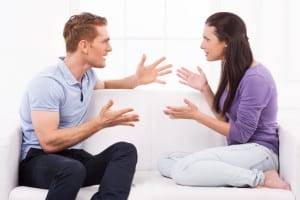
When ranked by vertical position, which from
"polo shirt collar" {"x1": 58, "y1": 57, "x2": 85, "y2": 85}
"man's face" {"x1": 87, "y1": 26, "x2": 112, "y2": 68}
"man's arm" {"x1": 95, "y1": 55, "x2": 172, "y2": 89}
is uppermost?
"man's face" {"x1": 87, "y1": 26, "x2": 112, "y2": 68}

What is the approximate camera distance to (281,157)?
3.18 meters

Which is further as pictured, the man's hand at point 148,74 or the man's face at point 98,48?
the man's hand at point 148,74

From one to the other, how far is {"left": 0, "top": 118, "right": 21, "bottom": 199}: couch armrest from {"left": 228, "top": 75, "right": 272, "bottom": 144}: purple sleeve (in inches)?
41.0

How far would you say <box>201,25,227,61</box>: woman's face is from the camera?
3291 millimetres

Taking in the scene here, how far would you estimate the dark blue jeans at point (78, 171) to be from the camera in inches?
110

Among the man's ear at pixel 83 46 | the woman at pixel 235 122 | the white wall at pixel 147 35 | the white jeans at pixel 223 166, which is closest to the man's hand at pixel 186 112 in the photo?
the woman at pixel 235 122

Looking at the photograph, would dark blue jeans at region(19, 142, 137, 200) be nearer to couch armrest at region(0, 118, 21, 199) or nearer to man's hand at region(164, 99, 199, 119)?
couch armrest at region(0, 118, 21, 199)

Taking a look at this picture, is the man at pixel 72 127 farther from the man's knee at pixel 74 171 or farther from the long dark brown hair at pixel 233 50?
the long dark brown hair at pixel 233 50

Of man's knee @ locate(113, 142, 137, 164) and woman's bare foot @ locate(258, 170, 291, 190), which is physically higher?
man's knee @ locate(113, 142, 137, 164)

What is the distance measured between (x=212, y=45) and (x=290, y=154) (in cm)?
69

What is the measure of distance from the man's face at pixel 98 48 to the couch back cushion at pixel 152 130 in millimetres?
221

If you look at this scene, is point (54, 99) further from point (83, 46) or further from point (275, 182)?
point (275, 182)

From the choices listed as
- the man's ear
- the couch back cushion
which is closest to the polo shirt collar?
the man's ear

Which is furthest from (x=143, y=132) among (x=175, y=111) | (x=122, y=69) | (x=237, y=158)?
(x=122, y=69)
